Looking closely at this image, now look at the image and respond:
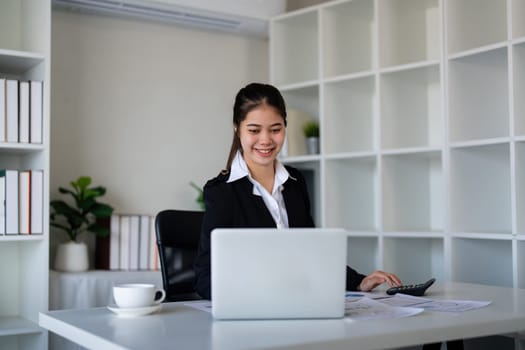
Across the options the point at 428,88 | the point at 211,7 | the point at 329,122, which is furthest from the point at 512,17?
the point at 211,7

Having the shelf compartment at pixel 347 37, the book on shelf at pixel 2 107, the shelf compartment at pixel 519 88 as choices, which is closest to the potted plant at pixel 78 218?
the book on shelf at pixel 2 107

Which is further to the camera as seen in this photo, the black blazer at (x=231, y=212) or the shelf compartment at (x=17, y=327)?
the shelf compartment at (x=17, y=327)

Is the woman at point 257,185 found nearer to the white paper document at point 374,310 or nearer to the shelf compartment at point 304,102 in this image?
the white paper document at point 374,310

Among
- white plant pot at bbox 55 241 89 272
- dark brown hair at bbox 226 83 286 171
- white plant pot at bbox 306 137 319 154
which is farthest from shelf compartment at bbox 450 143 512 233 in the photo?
white plant pot at bbox 55 241 89 272

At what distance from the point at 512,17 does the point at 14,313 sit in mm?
2580

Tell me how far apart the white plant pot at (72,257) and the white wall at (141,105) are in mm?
320

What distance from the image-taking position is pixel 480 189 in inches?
130

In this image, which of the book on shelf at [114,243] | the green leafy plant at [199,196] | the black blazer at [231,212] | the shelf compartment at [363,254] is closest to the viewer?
the black blazer at [231,212]

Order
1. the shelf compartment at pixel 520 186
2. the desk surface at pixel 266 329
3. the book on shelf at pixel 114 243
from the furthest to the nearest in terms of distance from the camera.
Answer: the book on shelf at pixel 114 243 < the shelf compartment at pixel 520 186 < the desk surface at pixel 266 329

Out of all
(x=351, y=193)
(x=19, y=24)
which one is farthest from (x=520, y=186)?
(x=19, y=24)

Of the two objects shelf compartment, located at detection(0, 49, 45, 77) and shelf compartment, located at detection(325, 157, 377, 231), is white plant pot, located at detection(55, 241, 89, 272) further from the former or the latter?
shelf compartment, located at detection(325, 157, 377, 231)

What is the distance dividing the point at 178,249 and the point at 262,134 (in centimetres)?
55

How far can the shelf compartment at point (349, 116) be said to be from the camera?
377 cm

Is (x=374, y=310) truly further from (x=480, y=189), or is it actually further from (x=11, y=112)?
(x=11, y=112)
